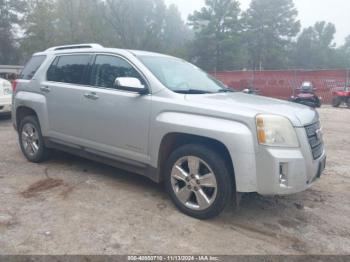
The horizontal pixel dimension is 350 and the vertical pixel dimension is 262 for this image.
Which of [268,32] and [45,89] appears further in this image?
[268,32]

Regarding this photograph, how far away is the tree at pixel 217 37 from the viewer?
45531 millimetres

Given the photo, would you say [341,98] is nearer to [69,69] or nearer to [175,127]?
[69,69]

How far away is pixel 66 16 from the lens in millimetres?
28172

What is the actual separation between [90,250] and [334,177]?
12.5 ft

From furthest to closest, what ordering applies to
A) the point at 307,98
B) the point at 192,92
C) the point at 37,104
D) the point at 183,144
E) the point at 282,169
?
1. the point at 307,98
2. the point at 37,104
3. the point at 192,92
4. the point at 183,144
5. the point at 282,169


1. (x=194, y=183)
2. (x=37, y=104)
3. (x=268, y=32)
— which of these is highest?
(x=268, y=32)

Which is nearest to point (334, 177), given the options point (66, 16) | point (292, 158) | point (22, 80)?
point (292, 158)

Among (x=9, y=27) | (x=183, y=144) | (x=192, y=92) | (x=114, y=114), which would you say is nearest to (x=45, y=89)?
(x=114, y=114)

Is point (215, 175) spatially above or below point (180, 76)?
below

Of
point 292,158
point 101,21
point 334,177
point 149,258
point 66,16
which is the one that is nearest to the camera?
point 149,258

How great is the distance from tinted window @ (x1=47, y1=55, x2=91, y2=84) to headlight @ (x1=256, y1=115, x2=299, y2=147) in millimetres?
2555

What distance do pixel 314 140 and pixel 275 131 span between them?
24.3 inches

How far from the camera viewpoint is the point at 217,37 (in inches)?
1804

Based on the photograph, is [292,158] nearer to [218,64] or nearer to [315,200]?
[315,200]
